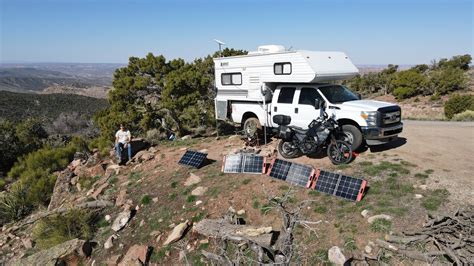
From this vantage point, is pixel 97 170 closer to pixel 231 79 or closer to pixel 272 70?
pixel 231 79

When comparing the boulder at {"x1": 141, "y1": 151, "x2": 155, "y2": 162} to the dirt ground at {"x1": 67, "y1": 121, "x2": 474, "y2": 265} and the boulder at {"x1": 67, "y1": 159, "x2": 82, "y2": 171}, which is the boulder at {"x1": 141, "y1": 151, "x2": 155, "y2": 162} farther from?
the boulder at {"x1": 67, "y1": 159, "x2": 82, "y2": 171}

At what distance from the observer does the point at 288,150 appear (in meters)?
10.3

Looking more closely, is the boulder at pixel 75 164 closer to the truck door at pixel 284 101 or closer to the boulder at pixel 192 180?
the boulder at pixel 192 180

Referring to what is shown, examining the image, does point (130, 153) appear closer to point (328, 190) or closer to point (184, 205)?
point (184, 205)

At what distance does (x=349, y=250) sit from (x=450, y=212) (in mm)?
2048

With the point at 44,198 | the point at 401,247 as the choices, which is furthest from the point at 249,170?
the point at 44,198

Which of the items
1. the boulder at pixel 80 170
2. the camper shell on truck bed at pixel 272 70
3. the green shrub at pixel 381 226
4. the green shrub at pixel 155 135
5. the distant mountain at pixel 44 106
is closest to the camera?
the green shrub at pixel 381 226

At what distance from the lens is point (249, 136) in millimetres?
12219

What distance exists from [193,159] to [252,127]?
8.41 ft

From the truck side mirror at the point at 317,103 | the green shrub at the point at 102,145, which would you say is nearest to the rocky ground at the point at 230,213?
the truck side mirror at the point at 317,103

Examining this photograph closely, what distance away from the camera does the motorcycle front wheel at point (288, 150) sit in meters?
10.2

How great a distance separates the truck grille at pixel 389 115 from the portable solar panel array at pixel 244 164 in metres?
3.34

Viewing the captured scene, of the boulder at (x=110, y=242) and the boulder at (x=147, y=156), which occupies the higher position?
the boulder at (x=147, y=156)

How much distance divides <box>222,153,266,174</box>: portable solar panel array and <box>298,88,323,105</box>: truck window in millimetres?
2365
